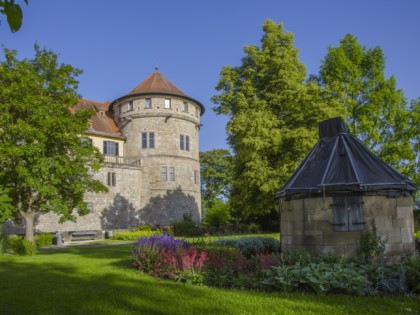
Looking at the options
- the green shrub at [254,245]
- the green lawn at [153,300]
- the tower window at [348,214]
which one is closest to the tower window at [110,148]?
the green shrub at [254,245]

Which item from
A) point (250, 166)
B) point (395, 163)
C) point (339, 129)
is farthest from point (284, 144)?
point (339, 129)

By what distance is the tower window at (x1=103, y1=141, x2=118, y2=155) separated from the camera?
1453 inches

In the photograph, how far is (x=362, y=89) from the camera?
95.1 feet

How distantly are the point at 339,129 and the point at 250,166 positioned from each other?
1191 centimetres

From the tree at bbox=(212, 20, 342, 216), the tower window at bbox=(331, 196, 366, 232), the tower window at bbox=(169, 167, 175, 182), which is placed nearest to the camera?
the tower window at bbox=(331, 196, 366, 232)

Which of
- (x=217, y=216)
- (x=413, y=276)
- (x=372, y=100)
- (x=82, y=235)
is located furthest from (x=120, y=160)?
(x=413, y=276)

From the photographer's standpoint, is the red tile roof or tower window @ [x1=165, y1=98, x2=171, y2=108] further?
tower window @ [x1=165, y1=98, x2=171, y2=108]

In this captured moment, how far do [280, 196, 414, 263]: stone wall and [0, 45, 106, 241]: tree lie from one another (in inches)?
487

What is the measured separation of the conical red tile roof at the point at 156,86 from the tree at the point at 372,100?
51.3ft

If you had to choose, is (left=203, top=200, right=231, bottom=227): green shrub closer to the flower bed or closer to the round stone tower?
the round stone tower

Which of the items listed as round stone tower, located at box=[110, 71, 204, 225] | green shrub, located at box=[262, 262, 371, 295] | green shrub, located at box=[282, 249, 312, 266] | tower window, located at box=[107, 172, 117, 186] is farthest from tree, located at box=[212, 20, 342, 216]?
green shrub, located at box=[262, 262, 371, 295]

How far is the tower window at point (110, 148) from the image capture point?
36.9 m

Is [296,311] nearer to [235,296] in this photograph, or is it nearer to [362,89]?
[235,296]

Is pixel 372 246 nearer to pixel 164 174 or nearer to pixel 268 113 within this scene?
pixel 268 113
